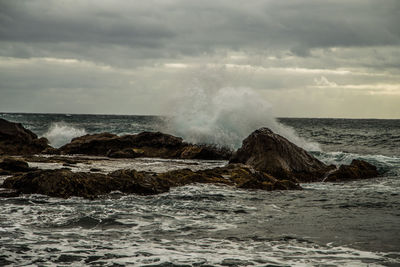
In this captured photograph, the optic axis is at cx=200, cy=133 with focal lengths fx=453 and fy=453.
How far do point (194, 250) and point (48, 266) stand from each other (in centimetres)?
197

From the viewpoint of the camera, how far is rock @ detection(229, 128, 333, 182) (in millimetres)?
14688

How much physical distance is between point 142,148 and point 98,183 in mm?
11759

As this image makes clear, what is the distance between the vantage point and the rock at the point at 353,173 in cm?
1489

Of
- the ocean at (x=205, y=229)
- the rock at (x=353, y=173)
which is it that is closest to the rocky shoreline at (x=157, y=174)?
the rock at (x=353, y=173)

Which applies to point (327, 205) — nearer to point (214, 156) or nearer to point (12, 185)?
point (12, 185)

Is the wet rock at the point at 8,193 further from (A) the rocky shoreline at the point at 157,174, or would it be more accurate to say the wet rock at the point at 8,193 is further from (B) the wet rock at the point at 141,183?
(B) the wet rock at the point at 141,183

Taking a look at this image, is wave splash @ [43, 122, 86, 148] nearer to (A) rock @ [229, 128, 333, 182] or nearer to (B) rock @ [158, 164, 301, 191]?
(A) rock @ [229, 128, 333, 182]

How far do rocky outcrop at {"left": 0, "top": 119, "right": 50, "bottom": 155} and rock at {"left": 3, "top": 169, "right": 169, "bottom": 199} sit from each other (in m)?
12.1

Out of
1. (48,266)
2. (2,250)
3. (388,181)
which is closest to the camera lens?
(48,266)

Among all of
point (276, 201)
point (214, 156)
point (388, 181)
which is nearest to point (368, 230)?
point (276, 201)

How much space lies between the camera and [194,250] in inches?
Answer: 253

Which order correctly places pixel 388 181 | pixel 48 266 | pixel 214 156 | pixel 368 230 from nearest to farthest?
pixel 48 266 → pixel 368 230 → pixel 388 181 → pixel 214 156

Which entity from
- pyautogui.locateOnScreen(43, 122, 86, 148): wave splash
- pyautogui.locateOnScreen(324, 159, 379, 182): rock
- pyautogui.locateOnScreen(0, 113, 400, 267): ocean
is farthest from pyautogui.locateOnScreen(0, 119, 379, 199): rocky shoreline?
pyautogui.locateOnScreen(43, 122, 86, 148): wave splash

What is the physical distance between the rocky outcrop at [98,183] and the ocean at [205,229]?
1.06ft
